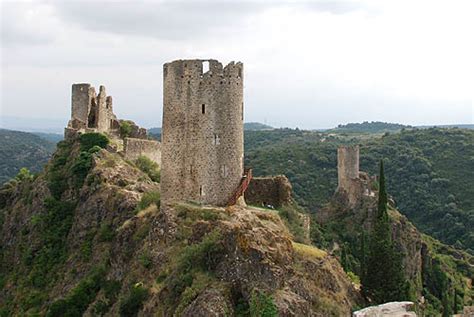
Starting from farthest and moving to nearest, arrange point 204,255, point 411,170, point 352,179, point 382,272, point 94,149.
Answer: point 411,170 → point 352,179 → point 94,149 → point 382,272 → point 204,255

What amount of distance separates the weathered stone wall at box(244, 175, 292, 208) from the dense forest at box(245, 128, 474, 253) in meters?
53.7

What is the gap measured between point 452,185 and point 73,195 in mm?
68667

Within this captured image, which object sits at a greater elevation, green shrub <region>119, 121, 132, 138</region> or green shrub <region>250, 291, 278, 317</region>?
green shrub <region>119, 121, 132, 138</region>

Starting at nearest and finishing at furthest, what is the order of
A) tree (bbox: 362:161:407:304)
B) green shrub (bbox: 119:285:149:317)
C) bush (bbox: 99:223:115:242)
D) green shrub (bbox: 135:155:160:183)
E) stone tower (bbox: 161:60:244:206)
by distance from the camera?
1. green shrub (bbox: 119:285:149:317)
2. stone tower (bbox: 161:60:244:206)
3. tree (bbox: 362:161:407:304)
4. bush (bbox: 99:223:115:242)
5. green shrub (bbox: 135:155:160:183)

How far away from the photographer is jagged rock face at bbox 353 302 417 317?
66.0 ft

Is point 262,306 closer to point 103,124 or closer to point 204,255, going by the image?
point 204,255

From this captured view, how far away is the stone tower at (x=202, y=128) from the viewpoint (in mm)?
24562

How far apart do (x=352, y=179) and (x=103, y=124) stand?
3119 cm

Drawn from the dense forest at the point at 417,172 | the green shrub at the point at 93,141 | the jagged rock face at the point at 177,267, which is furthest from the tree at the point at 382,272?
the dense forest at the point at 417,172

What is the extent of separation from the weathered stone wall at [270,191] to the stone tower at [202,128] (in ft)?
13.2

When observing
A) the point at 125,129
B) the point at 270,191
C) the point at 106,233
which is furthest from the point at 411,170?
the point at 106,233

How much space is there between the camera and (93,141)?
133 feet

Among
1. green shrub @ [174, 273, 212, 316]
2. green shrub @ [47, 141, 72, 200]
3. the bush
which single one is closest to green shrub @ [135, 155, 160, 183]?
green shrub @ [47, 141, 72, 200]

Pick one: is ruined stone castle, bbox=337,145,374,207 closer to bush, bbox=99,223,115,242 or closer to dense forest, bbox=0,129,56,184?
bush, bbox=99,223,115,242
